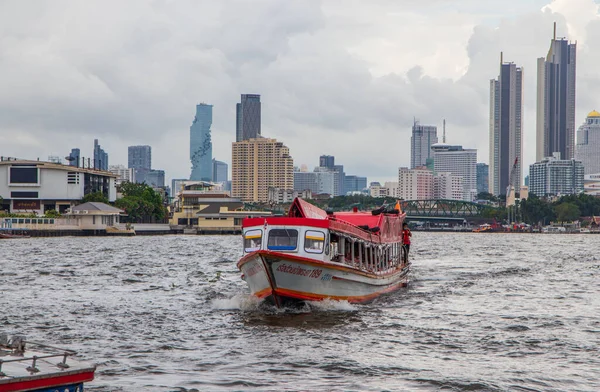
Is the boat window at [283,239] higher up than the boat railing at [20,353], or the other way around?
the boat window at [283,239]

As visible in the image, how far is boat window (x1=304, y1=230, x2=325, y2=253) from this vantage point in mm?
35688

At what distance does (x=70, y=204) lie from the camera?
171500 mm

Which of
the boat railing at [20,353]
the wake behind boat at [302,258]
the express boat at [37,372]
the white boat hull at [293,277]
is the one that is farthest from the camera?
the wake behind boat at [302,258]

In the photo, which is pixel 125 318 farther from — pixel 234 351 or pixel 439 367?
pixel 439 367

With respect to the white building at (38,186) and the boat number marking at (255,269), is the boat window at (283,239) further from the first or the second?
the white building at (38,186)

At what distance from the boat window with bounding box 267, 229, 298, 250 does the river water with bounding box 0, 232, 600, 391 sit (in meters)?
2.71

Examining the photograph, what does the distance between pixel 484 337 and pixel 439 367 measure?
6405 mm

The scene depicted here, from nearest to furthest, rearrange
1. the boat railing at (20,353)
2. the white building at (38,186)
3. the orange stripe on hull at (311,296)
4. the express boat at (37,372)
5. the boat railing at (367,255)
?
the express boat at (37,372)
the boat railing at (20,353)
the orange stripe on hull at (311,296)
the boat railing at (367,255)
the white building at (38,186)

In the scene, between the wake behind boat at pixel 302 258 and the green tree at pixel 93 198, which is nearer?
the wake behind boat at pixel 302 258

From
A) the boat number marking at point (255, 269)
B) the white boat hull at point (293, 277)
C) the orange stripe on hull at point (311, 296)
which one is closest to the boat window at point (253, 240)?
the white boat hull at point (293, 277)

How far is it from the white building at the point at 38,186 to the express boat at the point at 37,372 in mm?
155301

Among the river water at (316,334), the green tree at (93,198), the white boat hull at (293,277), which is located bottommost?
the river water at (316,334)

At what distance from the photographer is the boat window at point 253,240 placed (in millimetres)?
36250

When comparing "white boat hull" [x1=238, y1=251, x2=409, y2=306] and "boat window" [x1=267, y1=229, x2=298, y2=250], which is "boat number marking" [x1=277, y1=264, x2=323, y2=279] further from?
"boat window" [x1=267, y1=229, x2=298, y2=250]
